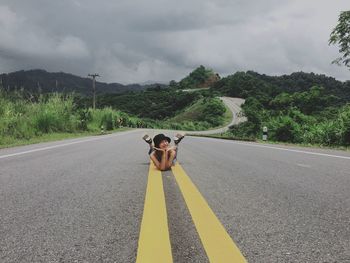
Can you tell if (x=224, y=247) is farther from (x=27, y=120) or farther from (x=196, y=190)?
(x=27, y=120)

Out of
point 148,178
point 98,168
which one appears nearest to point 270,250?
point 148,178

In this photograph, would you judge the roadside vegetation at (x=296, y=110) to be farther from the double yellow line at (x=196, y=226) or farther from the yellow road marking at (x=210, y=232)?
the double yellow line at (x=196, y=226)

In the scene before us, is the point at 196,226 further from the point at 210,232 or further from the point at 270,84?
the point at 270,84

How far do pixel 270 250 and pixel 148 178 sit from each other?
315cm

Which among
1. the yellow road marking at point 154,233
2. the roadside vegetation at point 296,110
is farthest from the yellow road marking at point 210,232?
the roadside vegetation at point 296,110

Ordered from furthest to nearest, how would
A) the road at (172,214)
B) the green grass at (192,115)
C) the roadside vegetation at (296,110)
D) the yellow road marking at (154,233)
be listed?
the green grass at (192,115) < the roadside vegetation at (296,110) < the road at (172,214) < the yellow road marking at (154,233)

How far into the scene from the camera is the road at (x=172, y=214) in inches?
92.8

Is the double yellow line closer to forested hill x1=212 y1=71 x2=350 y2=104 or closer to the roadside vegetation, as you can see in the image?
the roadside vegetation

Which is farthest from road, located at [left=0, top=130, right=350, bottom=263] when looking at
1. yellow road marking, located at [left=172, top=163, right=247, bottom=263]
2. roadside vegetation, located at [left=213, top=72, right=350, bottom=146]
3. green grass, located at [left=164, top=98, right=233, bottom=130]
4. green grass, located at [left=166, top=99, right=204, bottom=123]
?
green grass, located at [left=166, top=99, right=204, bottom=123]

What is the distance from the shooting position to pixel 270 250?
2391 mm

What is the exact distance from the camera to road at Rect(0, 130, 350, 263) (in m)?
2.36

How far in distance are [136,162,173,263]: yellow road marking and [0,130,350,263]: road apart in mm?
51

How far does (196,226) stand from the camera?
2.88 metres

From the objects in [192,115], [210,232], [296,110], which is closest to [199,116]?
[192,115]
